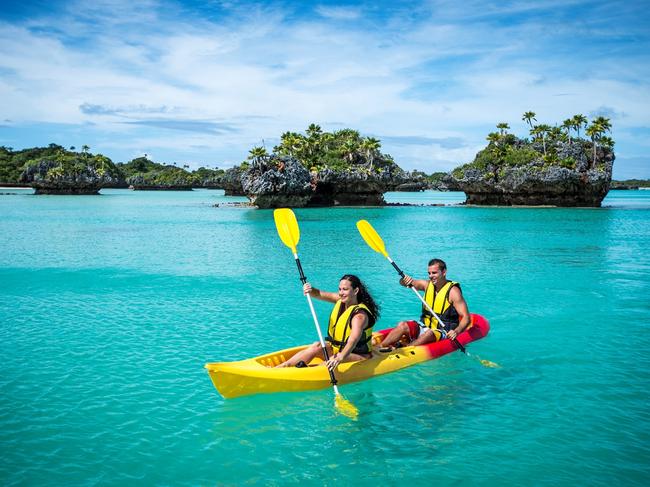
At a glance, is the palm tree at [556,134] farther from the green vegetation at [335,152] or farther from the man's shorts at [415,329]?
the man's shorts at [415,329]

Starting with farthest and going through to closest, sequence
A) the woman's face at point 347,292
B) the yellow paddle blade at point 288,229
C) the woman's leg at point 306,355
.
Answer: the yellow paddle blade at point 288,229 < the woman's leg at point 306,355 < the woman's face at point 347,292

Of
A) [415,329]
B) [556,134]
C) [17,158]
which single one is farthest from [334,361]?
[17,158]

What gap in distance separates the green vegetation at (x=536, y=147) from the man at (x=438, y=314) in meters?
61.6

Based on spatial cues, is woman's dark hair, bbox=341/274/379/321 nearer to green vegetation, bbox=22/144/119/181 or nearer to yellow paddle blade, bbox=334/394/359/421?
yellow paddle blade, bbox=334/394/359/421

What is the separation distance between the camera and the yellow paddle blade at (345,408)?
728 cm

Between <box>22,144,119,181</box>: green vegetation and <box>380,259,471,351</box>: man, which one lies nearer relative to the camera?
<box>380,259,471,351</box>: man

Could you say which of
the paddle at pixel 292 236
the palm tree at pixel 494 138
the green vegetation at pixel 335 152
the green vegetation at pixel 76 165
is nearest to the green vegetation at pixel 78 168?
the green vegetation at pixel 76 165

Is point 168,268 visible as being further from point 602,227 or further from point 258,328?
point 602,227

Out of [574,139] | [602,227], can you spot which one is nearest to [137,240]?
[602,227]

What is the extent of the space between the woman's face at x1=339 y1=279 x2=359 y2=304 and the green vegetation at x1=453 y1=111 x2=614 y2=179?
6409 centimetres

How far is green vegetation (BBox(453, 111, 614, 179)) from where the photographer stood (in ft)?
219

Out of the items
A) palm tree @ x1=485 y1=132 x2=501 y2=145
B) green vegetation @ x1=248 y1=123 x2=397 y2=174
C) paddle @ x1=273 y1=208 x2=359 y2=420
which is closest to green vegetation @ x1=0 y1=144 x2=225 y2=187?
green vegetation @ x1=248 y1=123 x2=397 y2=174

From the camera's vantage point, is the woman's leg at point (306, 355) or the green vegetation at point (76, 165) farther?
the green vegetation at point (76, 165)

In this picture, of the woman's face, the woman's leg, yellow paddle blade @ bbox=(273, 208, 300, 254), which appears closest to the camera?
the woman's face
